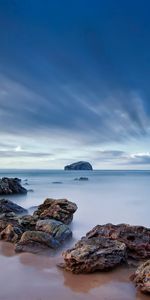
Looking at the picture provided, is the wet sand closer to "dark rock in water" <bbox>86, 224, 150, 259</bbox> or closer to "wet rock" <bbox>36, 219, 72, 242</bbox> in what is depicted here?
"dark rock in water" <bbox>86, 224, 150, 259</bbox>

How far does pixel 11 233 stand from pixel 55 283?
381 cm

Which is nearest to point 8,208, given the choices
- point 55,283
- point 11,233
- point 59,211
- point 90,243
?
point 59,211

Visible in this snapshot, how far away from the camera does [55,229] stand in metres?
10.0

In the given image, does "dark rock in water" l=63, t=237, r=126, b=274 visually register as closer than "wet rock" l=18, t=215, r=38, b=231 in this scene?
Yes

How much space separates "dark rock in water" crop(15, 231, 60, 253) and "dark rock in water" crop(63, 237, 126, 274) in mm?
1551

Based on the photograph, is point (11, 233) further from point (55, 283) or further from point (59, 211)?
point (55, 283)

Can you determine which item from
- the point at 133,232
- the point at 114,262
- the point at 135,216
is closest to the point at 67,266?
the point at 114,262

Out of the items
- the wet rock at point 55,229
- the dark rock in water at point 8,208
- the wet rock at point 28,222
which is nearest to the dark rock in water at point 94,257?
the wet rock at point 55,229

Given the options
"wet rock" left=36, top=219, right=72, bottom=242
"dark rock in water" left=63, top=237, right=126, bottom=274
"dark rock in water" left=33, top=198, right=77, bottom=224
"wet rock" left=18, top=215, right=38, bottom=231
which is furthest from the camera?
"dark rock in water" left=33, top=198, right=77, bottom=224

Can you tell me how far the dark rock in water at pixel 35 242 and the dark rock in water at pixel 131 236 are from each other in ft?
3.95

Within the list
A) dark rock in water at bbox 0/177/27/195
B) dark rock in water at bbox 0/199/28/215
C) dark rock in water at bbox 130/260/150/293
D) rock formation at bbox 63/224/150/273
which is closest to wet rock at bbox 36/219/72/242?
rock formation at bbox 63/224/150/273

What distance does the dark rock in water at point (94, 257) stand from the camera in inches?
267

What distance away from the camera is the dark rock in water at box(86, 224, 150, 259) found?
8031mm

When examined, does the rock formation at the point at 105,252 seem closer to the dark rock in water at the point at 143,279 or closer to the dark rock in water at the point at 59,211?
the dark rock in water at the point at 143,279
